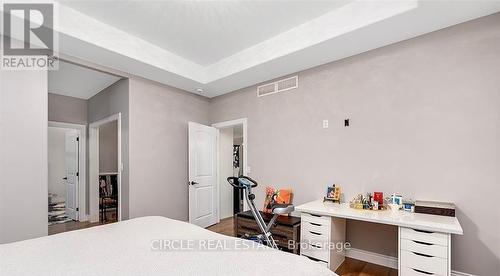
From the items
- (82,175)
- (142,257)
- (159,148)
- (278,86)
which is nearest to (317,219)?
(142,257)

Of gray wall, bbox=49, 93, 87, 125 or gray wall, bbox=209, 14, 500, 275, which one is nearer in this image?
gray wall, bbox=209, 14, 500, 275

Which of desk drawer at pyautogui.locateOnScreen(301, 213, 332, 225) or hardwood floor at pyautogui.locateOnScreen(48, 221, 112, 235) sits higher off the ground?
desk drawer at pyautogui.locateOnScreen(301, 213, 332, 225)

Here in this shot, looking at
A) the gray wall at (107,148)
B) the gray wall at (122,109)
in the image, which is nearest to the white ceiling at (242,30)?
the gray wall at (122,109)

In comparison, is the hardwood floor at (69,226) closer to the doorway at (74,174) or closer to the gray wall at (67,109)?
the doorway at (74,174)

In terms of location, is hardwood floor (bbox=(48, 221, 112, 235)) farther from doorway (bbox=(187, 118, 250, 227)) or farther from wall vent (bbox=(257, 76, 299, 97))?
wall vent (bbox=(257, 76, 299, 97))

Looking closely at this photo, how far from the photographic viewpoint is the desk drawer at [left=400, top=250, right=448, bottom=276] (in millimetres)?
1980

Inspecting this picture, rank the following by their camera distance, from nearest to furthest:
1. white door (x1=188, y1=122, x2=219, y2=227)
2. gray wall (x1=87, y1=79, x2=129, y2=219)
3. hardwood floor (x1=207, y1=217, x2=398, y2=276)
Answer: hardwood floor (x1=207, y1=217, x2=398, y2=276), gray wall (x1=87, y1=79, x2=129, y2=219), white door (x1=188, y1=122, x2=219, y2=227)

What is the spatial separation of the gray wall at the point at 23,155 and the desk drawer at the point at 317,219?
9.81ft

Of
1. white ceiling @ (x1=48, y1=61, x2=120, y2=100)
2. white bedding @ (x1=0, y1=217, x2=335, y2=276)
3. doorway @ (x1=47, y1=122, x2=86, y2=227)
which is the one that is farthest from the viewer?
doorway @ (x1=47, y1=122, x2=86, y2=227)

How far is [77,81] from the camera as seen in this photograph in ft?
14.2

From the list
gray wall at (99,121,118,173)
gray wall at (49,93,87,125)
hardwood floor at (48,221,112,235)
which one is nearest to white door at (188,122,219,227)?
hardwood floor at (48,221,112,235)

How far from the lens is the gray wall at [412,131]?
2.34m

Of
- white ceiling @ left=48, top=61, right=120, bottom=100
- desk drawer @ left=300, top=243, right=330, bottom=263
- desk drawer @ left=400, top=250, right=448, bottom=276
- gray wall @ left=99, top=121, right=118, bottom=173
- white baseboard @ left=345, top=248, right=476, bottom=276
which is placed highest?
white ceiling @ left=48, top=61, right=120, bottom=100

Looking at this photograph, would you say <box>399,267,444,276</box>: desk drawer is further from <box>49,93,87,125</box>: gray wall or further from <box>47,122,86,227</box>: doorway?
<box>49,93,87,125</box>: gray wall
